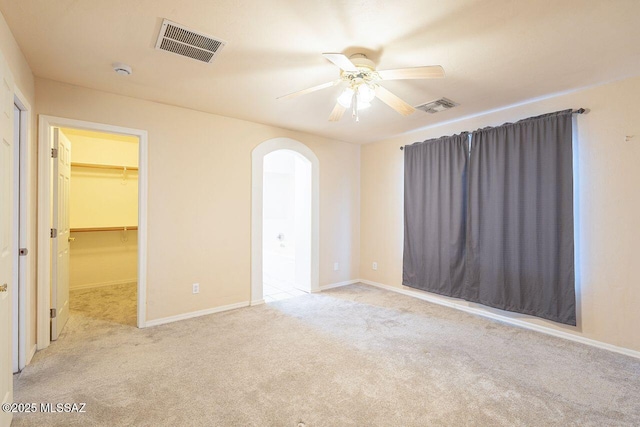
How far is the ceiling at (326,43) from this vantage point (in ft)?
5.78

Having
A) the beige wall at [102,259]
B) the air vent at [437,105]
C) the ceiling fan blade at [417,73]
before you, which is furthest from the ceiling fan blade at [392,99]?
the beige wall at [102,259]

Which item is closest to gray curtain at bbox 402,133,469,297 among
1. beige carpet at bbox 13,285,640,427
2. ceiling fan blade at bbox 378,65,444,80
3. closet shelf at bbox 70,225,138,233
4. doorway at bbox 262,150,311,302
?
beige carpet at bbox 13,285,640,427

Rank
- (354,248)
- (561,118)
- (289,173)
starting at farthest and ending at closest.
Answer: (289,173) → (354,248) → (561,118)

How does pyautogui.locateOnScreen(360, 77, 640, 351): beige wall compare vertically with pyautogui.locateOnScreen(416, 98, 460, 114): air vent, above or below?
below

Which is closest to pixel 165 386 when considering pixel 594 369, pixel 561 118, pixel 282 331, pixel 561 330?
pixel 282 331

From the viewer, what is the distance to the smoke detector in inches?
95.2

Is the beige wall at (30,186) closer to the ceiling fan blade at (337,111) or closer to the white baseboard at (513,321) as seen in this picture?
the ceiling fan blade at (337,111)

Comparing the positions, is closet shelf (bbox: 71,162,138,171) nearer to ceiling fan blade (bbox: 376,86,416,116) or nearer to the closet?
the closet

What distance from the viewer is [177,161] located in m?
3.39

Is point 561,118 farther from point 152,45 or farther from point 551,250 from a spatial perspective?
point 152,45

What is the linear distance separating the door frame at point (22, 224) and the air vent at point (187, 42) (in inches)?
49.1

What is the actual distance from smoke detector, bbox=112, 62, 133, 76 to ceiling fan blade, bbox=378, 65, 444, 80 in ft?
6.68

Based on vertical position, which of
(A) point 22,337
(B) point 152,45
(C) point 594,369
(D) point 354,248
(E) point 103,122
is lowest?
(C) point 594,369

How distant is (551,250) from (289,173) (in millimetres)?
5672
